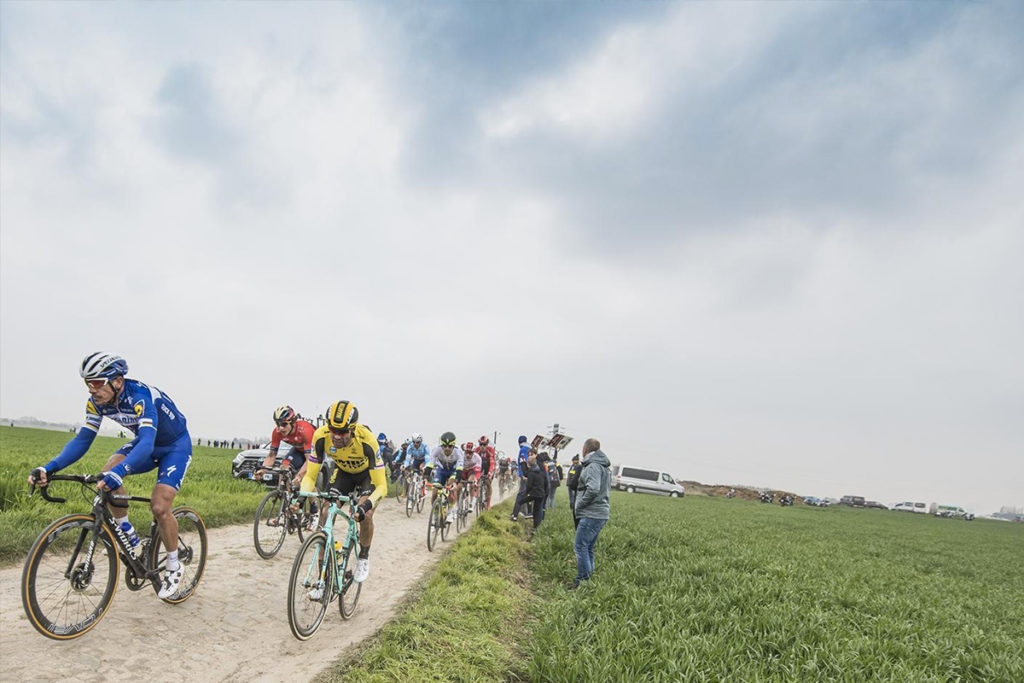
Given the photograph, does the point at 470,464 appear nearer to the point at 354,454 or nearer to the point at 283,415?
the point at 283,415

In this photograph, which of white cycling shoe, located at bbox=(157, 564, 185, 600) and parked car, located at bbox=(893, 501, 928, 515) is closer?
white cycling shoe, located at bbox=(157, 564, 185, 600)

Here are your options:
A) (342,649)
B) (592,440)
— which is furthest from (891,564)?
(342,649)

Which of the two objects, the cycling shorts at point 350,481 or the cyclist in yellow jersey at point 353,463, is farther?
the cycling shorts at point 350,481

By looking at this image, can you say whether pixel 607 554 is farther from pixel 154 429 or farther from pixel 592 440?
pixel 154 429

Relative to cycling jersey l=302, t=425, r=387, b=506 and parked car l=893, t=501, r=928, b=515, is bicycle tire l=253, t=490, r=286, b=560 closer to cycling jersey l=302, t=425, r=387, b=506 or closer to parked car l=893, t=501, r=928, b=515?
cycling jersey l=302, t=425, r=387, b=506

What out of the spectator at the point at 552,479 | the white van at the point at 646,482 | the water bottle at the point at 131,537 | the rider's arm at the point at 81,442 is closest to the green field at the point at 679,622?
the water bottle at the point at 131,537

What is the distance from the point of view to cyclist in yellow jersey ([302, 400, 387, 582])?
6.09 m

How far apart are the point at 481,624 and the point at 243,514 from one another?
7.21 m

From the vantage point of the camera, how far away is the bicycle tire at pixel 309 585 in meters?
4.80

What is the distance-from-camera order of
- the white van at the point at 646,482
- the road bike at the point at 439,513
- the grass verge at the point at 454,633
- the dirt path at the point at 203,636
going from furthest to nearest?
the white van at the point at 646,482 < the road bike at the point at 439,513 < the grass verge at the point at 454,633 < the dirt path at the point at 203,636

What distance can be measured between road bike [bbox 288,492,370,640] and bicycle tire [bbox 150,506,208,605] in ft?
4.53

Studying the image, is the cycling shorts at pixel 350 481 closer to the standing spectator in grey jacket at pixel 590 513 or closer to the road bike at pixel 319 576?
the road bike at pixel 319 576

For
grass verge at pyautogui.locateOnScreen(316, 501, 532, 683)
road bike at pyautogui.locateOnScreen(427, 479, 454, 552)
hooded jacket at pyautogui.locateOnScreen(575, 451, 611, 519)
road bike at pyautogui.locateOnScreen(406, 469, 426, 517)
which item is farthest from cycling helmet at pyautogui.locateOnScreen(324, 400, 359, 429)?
road bike at pyautogui.locateOnScreen(406, 469, 426, 517)

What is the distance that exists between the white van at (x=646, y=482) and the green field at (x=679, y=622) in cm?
3636
